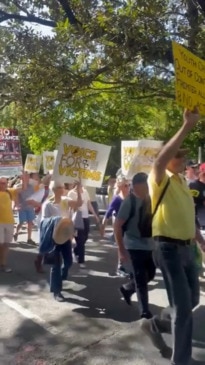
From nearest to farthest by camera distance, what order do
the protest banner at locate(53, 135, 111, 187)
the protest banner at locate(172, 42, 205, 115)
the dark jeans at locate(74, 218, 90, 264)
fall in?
the protest banner at locate(172, 42, 205, 115), the protest banner at locate(53, 135, 111, 187), the dark jeans at locate(74, 218, 90, 264)

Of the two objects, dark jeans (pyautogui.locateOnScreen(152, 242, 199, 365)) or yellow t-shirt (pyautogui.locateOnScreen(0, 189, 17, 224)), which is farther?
yellow t-shirt (pyautogui.locateOnScreen(0, 189, 17, 224))

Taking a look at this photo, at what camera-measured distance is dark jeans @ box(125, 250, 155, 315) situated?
555 cm

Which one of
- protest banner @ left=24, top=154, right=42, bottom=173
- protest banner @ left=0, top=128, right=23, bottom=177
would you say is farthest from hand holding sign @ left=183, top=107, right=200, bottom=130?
protest banner @ left=24, top=154, right=42, bottom=173

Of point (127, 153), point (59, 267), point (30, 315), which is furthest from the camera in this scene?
point (127, 153)

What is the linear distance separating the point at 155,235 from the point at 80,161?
433 centimetres

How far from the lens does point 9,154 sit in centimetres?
1366

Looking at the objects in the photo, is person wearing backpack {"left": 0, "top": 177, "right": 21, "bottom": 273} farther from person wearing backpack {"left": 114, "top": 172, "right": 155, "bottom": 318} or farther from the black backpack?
the black backpack

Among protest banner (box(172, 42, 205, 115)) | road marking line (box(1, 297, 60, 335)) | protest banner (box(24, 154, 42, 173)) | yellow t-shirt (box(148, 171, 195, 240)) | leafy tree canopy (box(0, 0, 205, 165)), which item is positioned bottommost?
road marking line (box(1, 297, 60, 335))

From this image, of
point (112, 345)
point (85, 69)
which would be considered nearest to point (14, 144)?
point (85, 69)

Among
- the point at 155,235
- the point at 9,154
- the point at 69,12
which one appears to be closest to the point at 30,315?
the point at 155,235

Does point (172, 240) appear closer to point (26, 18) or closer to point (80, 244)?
point (80, 244)

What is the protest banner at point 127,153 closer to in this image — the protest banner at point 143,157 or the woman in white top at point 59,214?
the protest banner at point 143,157

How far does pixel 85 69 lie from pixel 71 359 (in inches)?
229

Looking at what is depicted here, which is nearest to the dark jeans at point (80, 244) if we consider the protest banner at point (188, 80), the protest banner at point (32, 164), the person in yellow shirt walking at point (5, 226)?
the person in yellow shirt walking at point (5, 226)
